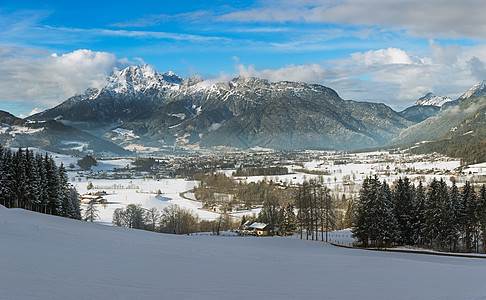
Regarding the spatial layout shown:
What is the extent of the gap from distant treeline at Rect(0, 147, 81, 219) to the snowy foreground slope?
23.9 m

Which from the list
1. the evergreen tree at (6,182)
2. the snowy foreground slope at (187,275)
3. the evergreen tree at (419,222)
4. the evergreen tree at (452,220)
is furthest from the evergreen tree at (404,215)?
the evergreen tree at (6,182)

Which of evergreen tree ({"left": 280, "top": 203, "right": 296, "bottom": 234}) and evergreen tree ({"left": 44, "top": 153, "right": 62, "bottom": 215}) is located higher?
evergreen tree ({"left": 44, "top": 153, "right": 62, "bottom": 215})

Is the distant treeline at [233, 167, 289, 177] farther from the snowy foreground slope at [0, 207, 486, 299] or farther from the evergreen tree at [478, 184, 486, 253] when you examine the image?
the snowy foreground slope at [0, 207, 486, 299]

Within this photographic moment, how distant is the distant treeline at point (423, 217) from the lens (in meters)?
35.8

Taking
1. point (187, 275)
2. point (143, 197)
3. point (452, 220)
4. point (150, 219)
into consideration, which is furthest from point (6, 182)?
point (143, 197)

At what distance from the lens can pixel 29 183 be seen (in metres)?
44.1

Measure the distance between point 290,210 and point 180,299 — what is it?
5123cm

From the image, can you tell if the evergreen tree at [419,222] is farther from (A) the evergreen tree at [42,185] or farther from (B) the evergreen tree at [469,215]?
(A) the evergreen tree at [42,185]

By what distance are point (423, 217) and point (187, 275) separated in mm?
30712

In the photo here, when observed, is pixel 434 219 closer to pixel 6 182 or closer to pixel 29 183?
pixel 29 183

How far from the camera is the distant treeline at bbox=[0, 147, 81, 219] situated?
142 feet

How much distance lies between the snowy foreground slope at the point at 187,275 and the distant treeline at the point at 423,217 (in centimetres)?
1700

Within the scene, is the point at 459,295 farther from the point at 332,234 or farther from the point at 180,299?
the point at 332,234

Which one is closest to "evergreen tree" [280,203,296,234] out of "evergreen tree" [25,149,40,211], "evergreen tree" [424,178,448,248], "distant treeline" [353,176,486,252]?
"distant treeline" [353,176,486,252]
